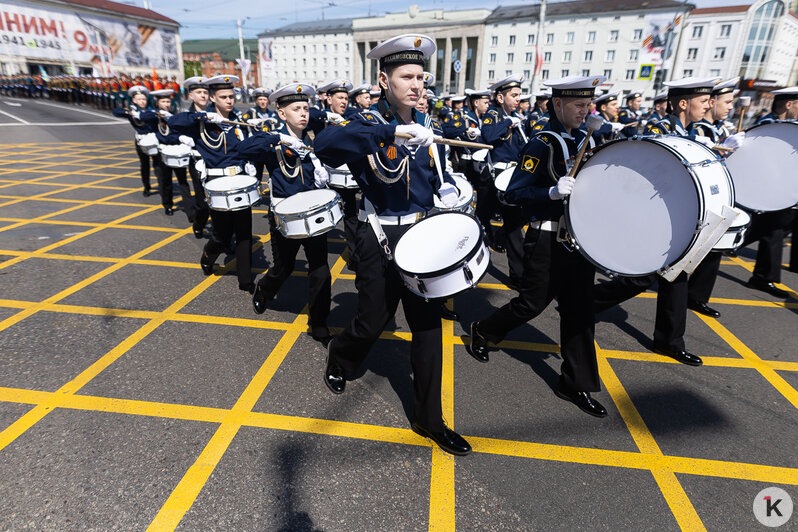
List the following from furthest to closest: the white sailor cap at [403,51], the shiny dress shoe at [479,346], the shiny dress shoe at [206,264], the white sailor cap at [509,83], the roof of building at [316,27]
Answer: the roof of building at [316,27] → the white sailor cap at [509,83] → the shiny dress shoe at [206,264] → the shiny dress shoe at [479,346] → the white sailor cap at [403,51]

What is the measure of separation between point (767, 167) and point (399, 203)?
14.2ft

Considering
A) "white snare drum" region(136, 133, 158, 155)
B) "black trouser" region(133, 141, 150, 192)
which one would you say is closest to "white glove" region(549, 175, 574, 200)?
"white snare drum" region(136, 133, 158, 155)

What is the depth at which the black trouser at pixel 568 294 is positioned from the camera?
314 centimetres

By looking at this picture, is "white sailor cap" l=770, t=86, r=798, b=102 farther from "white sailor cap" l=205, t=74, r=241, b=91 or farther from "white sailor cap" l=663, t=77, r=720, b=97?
"white sailor cap" l=205, t=74, r=241, b=91

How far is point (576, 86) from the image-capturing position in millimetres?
2963

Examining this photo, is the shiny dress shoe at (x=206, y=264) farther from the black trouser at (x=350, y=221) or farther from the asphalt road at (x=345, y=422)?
the black trouser at (x=350, y=221)

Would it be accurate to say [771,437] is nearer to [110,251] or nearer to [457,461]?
[457,461]

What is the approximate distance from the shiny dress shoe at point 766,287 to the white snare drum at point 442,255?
5286mm

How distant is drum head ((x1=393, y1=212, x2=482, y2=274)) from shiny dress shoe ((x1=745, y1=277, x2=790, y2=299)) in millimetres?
5314

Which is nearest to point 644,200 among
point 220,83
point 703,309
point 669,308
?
point 669,308

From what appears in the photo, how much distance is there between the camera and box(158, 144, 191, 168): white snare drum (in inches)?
283

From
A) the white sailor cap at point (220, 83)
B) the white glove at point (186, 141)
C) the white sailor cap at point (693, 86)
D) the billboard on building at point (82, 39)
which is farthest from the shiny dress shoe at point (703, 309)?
the billboard on building at point (82, 39)

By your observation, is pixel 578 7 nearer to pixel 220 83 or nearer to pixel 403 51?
pixel 220 83

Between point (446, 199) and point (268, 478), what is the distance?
6.90 feet
